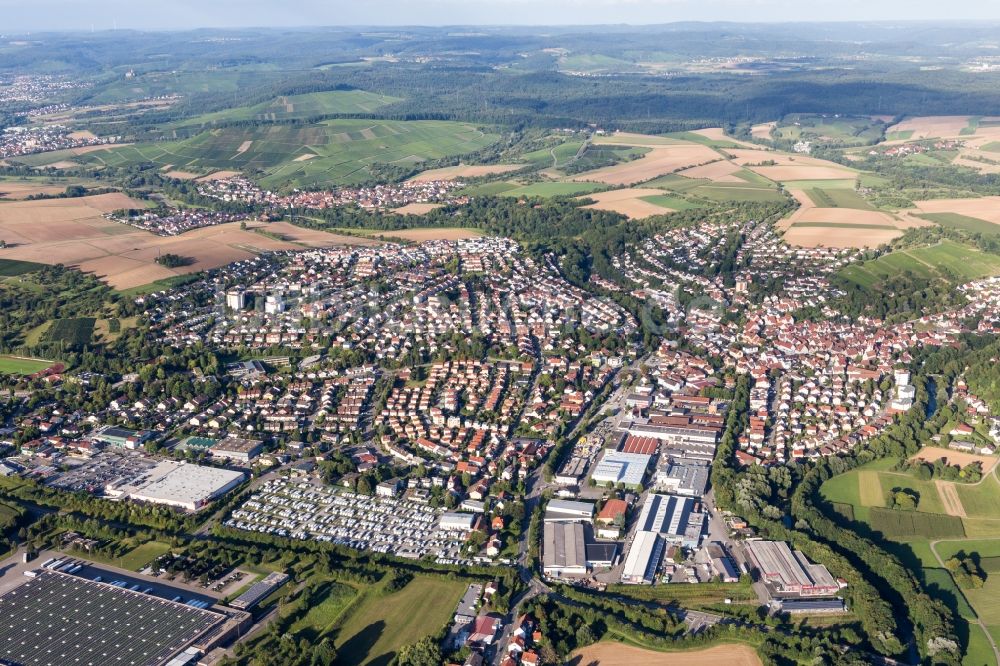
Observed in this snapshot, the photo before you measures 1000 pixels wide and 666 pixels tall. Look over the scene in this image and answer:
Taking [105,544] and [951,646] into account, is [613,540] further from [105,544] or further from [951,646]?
[105,544]

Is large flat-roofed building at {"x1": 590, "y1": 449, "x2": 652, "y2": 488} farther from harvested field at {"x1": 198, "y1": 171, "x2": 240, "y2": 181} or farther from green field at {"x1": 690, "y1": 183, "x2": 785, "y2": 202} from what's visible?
harvested field at {"x1": 198, "y1": 171, "x2": 240, "y2": 181}

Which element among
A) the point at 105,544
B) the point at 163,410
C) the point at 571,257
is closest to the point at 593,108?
the point at 571,257

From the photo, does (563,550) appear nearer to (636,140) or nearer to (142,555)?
(142,555)

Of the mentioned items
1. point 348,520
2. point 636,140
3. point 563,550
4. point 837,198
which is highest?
point 636,140

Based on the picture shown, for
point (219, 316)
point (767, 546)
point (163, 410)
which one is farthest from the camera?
point (219, 316)

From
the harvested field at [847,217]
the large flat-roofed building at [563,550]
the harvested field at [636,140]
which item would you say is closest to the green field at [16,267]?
the large flat-roofed building at [563,550]

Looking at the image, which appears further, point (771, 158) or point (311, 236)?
point (771, 158)

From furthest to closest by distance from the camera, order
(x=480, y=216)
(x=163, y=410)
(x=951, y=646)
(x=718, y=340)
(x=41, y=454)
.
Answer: (x=480, y=216), (x=718, y=340), (x=163, y=410), (x=41, y=454), (x=951, y=646)

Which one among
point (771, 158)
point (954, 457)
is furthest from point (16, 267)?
point (771, 158)

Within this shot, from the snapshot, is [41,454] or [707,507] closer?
[707,507]
